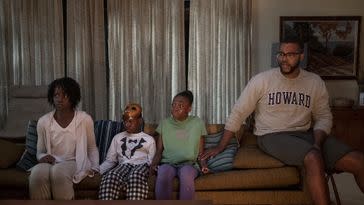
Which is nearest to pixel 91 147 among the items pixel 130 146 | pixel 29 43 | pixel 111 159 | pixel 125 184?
pixel 111 159

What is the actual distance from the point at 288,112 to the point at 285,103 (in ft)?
0.22

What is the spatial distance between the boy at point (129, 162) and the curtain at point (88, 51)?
2618 millimetres

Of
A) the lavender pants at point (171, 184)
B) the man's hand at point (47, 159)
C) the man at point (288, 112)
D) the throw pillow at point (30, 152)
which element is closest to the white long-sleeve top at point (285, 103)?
the man at point (288, 112)

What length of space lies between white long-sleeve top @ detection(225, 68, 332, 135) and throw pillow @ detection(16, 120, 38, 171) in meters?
1.41

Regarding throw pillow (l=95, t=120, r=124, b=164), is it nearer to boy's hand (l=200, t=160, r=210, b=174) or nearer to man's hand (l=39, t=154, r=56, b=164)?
man's hand (l=39, t=154, r=56, b=164)

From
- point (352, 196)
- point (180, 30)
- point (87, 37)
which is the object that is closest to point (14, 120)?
point (87, 37)

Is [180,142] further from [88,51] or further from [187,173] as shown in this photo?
[88,51]

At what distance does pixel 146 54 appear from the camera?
5688mm

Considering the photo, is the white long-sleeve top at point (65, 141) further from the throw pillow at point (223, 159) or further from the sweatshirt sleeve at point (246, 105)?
the sweatshirt sleeve at point (246, 105)

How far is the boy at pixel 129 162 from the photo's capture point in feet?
9.15

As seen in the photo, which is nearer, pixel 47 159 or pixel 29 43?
pixel 47 159

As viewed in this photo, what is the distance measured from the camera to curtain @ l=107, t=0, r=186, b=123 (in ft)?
18.5

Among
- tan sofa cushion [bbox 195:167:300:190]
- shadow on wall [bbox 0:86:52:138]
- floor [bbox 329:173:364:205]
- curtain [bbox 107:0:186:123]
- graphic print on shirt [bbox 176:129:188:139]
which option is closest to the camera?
tan sofa cushion [bbox 195:167:300:190]

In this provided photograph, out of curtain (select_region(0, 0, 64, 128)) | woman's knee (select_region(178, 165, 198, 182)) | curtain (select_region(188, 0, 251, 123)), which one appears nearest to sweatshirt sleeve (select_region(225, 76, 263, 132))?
woman's knee (select_region(178, 165, 198, 182))
